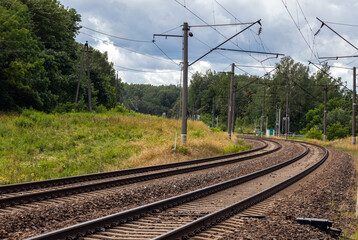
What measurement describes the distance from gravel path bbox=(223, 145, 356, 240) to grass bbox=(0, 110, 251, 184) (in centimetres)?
805

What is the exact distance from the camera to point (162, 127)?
32250 mm

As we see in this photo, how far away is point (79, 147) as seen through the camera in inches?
864

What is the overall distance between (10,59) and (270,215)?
1172 inches

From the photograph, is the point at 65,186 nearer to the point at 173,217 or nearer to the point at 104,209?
the point at 104,209

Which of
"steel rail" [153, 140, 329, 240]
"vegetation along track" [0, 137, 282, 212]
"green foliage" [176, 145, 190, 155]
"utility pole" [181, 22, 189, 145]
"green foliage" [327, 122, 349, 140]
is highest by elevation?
"utility pole" [181, 22, 189, 145]

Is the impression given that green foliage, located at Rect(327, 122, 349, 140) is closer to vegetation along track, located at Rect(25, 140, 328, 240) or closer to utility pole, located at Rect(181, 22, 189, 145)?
utility pole, located at Rect(181, 22, 189, 145)

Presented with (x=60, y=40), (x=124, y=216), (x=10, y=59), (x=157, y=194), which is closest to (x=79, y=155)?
(x=157, y=194)

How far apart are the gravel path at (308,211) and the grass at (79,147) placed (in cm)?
805

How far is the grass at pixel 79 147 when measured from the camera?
52.6 feet

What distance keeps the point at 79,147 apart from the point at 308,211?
16.1 m

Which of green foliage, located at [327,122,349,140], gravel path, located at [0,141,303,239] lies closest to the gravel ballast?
gravel path, located at [0,141,303,239]

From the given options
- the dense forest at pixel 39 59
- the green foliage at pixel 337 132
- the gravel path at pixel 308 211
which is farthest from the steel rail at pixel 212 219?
the green foliage at pixel 337 132

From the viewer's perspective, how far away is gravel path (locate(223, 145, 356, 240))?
6820 mm

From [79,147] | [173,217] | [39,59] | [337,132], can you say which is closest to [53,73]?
[39,59]
